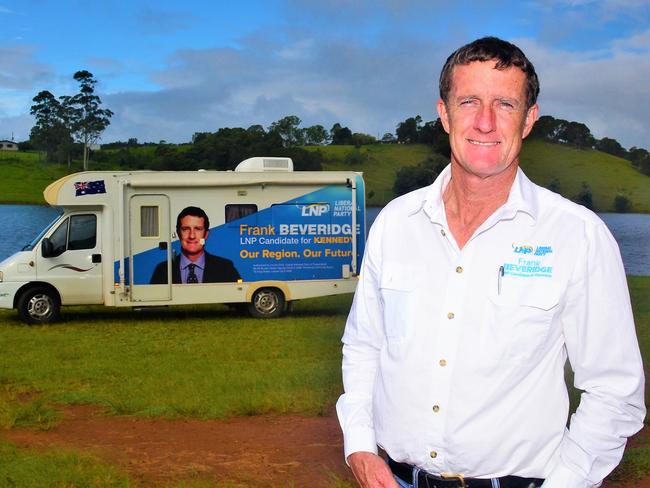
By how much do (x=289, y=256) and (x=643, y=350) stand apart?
6.55 meters

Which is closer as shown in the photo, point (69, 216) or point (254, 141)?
point (69, 216)

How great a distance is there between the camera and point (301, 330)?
14094 mm

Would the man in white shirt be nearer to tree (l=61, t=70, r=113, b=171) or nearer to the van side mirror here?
the van side mirror

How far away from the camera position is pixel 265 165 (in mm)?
15695

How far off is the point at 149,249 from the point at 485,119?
13.3 metres

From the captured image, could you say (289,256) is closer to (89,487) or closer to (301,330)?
(301,330)

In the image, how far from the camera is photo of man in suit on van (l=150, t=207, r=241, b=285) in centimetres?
1516

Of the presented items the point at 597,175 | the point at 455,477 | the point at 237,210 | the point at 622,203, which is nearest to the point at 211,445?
the point at 455,477

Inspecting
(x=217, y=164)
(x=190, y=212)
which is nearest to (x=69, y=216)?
(x=190, y=212)

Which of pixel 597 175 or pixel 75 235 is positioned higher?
pixel 597 175

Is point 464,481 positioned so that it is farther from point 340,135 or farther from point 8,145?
point 8,145

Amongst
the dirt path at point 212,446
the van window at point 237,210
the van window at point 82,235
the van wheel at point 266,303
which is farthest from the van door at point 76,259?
the dirt path at point 212,446

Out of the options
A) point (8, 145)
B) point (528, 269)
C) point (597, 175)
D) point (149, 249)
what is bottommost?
point (528, 269)

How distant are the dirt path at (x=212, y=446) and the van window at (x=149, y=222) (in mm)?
7374
